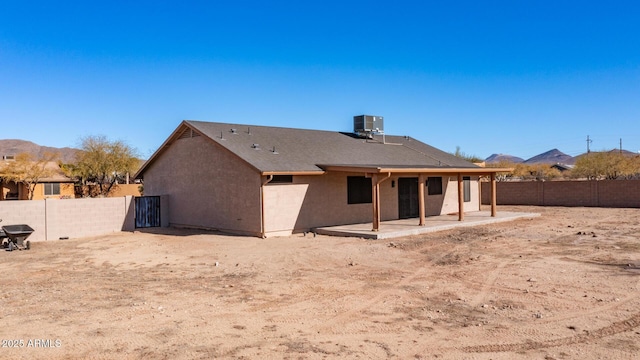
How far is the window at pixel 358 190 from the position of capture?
65.2 feet

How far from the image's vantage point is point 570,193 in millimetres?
31203

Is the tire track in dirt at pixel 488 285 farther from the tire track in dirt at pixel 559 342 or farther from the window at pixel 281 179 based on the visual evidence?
the window at pixel 281 179

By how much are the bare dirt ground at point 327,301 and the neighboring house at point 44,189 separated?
24.4 meters

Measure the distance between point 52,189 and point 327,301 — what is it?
3530 cm

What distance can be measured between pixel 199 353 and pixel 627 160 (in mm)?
49829

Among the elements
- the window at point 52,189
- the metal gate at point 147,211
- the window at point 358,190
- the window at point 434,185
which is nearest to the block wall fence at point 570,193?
the window at point 434,185

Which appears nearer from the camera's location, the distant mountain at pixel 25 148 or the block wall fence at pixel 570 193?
the block wall fence at pixel 570 193

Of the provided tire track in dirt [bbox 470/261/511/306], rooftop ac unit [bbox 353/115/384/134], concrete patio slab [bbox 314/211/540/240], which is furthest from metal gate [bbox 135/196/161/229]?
tire track in dirt [bbox 470/261/511/306]

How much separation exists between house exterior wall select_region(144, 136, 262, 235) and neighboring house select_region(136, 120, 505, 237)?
4cm

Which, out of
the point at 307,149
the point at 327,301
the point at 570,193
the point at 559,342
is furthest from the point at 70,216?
the point at 570,193

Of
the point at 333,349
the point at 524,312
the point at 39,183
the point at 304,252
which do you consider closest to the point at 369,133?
the point at 304,252

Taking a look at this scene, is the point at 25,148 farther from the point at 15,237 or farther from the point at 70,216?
the point at 15,237

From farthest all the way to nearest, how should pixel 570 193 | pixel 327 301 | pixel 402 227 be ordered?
1. pixel 570 193
2. pixel 402 227
3. pixel 327 301

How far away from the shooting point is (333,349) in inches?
231
